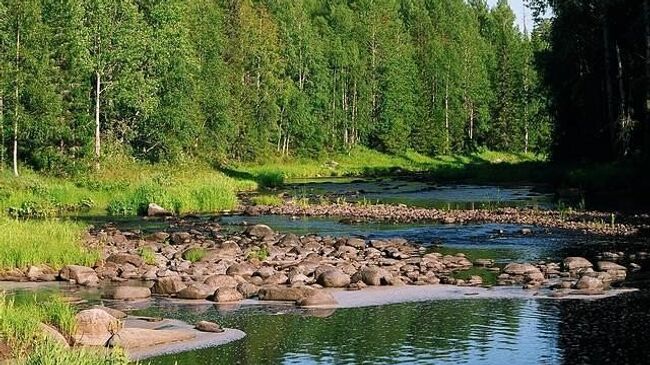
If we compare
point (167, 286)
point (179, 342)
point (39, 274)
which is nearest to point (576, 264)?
point (167, 286)

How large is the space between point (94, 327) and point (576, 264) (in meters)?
15.6

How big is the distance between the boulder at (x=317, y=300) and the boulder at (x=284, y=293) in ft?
0.93

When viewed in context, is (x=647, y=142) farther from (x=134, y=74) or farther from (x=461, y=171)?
(x=134, y=74)

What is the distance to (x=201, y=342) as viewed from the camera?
61.3 ft

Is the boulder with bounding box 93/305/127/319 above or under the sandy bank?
above

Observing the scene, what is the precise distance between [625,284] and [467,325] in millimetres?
6985

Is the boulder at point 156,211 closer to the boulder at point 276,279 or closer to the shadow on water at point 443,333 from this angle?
the boulder at point 276,279

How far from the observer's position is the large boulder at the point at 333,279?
25.5m

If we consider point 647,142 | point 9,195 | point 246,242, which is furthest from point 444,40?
point 246,242

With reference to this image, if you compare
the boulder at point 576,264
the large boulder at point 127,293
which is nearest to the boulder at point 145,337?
the large boulder at point 127,293

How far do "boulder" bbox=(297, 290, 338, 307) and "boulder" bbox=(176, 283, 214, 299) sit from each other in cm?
264

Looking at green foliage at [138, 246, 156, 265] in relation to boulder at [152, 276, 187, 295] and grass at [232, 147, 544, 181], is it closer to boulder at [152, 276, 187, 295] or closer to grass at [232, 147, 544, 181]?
boulder at [152, 276, 187, 295]

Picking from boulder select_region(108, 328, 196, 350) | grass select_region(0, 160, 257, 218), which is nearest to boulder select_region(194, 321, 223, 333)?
boulder select_region(108, 328, 196, 350)

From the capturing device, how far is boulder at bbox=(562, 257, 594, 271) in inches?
1079
